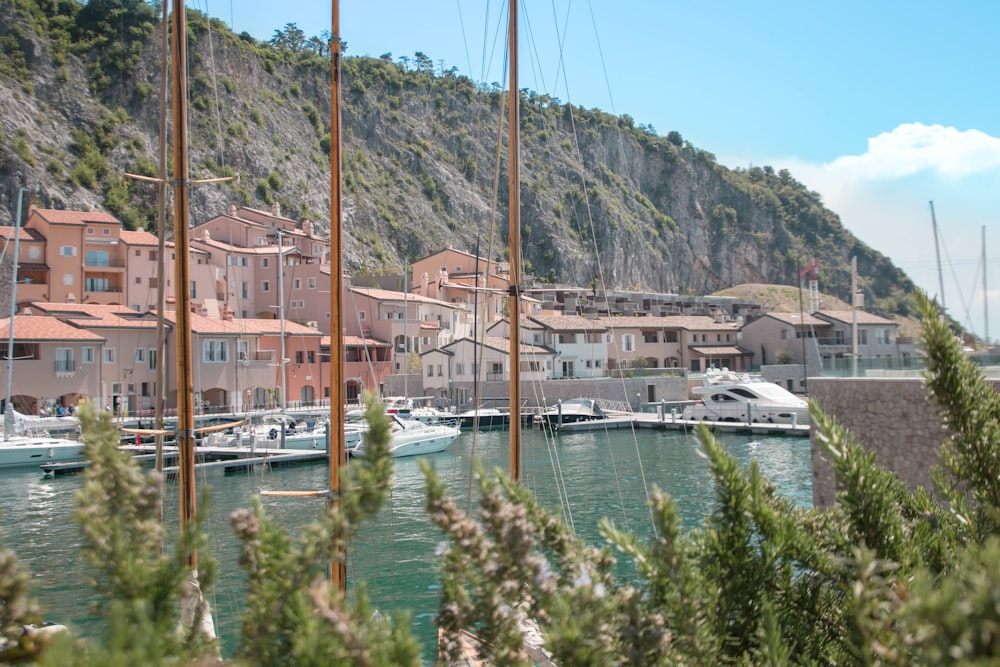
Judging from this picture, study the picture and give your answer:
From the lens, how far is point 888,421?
598 inches

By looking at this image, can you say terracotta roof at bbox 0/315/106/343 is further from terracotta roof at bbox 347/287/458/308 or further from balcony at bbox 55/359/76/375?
terracotta roof at bbox 347/287/458/308

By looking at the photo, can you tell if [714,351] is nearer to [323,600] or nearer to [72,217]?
[72,217]

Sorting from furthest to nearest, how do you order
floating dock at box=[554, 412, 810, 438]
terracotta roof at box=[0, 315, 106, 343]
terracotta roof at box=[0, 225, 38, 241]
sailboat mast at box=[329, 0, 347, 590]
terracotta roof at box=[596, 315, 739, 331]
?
terracotta roof at box=[596, 315, 739, 331]
terracotta roof at box=[0, 225, 38, 241]
terracotta roof at box=[0, 315, 106, 343]
floating dock at box=[554, 412, 810, 438]
sailboat mast at box=[329, 0, 347, 590]

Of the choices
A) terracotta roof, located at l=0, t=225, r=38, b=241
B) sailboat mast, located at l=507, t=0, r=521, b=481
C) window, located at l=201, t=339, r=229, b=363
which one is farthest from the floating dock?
terracotta roof, located at l=0, t=225, r=38, b=241

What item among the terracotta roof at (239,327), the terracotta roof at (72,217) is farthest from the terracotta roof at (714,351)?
the terracotta roof at (72,217)

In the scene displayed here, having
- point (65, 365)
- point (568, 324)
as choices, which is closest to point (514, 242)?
point (65, 365)

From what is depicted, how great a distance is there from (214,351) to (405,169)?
72.1 metres

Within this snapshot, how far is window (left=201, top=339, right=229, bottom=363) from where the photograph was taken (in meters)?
51.4

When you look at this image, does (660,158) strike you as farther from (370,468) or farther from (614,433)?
(370,468)

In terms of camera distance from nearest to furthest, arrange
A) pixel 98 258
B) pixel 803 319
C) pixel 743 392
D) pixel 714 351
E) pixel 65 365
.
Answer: pixel 65 365 → pixel 743 392 → pixel 98 258 → pixel 803 319 → pixel 714 351

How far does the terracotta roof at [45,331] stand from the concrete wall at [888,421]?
42054mm

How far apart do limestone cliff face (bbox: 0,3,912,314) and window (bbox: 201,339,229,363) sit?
20474 mm

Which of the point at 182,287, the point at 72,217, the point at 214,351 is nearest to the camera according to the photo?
the point at 182,287

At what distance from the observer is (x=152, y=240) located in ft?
208
